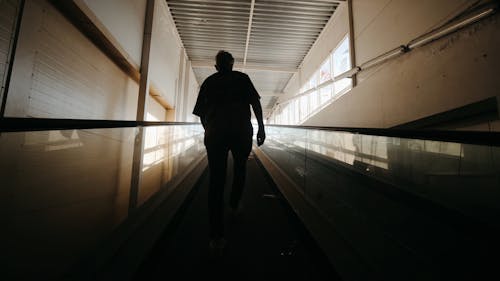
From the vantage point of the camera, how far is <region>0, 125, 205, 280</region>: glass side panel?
1.17 m

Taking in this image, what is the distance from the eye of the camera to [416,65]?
314cm

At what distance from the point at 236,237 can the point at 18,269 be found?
129 cm

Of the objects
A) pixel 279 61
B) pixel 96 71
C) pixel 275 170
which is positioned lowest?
pixel 275 170

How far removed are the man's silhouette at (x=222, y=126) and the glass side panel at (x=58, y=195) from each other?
2.62 ft

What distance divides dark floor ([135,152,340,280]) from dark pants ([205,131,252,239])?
0.68 ft

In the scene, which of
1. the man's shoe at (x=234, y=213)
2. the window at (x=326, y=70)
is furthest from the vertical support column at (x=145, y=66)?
the window at (x=326, y=70)

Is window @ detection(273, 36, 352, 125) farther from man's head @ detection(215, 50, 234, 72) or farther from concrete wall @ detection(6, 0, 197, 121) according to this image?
concrete wall @ detection(6, 0, 197, 121)

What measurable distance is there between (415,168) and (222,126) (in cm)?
141

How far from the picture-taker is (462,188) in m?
1.13

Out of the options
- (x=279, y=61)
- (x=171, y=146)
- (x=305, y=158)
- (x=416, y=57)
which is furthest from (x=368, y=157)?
(x=279, y=61)

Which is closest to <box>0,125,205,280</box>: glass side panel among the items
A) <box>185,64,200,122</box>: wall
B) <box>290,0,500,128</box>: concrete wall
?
<box>290,0,500,128</box>: concrete wall

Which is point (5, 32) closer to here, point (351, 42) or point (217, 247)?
point (217, 247)

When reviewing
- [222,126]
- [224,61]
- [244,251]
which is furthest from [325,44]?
[244,251]

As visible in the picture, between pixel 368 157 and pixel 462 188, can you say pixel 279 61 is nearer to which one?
pixel 368 157
